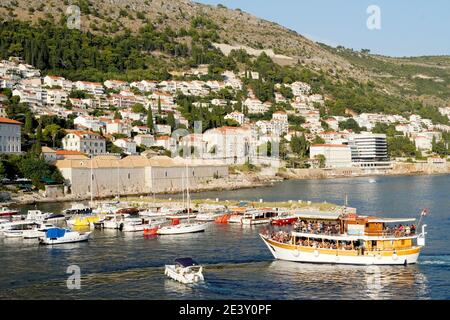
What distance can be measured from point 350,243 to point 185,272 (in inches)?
226

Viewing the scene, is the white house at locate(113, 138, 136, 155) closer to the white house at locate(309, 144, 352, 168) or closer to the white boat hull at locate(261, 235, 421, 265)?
the white house at locate(309, 144, 352, 168)

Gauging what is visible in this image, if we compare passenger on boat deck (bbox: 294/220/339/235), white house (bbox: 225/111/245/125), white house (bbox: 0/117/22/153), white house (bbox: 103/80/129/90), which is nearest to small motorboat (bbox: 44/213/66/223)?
passenger on boat deck (bbox: 294/220/339/235)

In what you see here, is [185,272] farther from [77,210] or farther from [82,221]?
[77,210]

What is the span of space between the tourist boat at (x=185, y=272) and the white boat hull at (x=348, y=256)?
12.7 feet

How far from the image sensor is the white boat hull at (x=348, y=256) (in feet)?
66.9

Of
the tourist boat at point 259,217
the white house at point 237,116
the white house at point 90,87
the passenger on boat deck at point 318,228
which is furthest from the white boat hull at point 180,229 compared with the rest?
the white house at point 237,116

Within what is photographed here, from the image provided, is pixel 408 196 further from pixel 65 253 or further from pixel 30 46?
pixel 30 46

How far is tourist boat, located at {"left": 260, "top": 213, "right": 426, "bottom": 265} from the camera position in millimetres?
20453

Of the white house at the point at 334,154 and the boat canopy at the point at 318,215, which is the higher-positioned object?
the white house at the point at 334,154

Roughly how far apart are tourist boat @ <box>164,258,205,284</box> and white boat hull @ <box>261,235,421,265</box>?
3.87 meters

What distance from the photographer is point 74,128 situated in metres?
66.2

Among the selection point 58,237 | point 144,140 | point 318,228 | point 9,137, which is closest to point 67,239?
point 58,237

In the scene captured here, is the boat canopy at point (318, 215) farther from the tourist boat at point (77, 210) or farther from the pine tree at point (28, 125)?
the pine tree at point (28, 125)

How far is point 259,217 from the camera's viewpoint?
1299 inches
